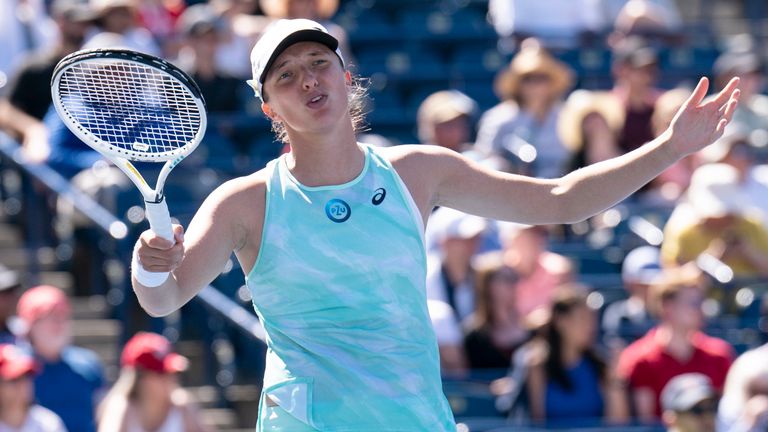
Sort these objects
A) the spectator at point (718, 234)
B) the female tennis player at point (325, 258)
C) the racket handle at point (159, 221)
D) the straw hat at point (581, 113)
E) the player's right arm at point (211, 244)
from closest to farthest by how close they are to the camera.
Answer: the racket handle at point (159, 221) → the player's right arm at point (211, 244) → the female tennis player at point (325, 258) → the spectator at point (718, 234) → the straw hat at point (581, 113)

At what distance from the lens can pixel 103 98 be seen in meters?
3.70

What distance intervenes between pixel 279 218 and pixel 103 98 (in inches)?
20.6

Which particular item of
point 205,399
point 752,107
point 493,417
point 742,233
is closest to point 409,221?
point 493,417

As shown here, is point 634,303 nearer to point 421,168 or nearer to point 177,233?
point 421,168

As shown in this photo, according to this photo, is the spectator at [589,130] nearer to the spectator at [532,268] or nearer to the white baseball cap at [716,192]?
the white baseball cap at [716,192]

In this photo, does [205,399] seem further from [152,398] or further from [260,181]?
[260,181]

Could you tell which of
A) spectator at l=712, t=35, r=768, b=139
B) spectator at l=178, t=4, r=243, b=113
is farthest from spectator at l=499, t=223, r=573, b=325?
spectator at l=712, t=35, r=768, b=139

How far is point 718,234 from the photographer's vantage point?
29.4 feet

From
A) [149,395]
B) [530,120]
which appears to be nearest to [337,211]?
[149,395]

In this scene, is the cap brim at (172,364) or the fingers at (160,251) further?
the cap brim at (172,364)

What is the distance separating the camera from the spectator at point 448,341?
756cm

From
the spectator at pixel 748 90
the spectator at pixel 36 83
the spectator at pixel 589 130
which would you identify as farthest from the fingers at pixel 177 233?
the spectator at pixel 748 90

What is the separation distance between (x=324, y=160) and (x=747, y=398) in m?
Answer: 3.93

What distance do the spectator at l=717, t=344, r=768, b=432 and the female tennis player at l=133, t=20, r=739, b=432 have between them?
3.41 m
